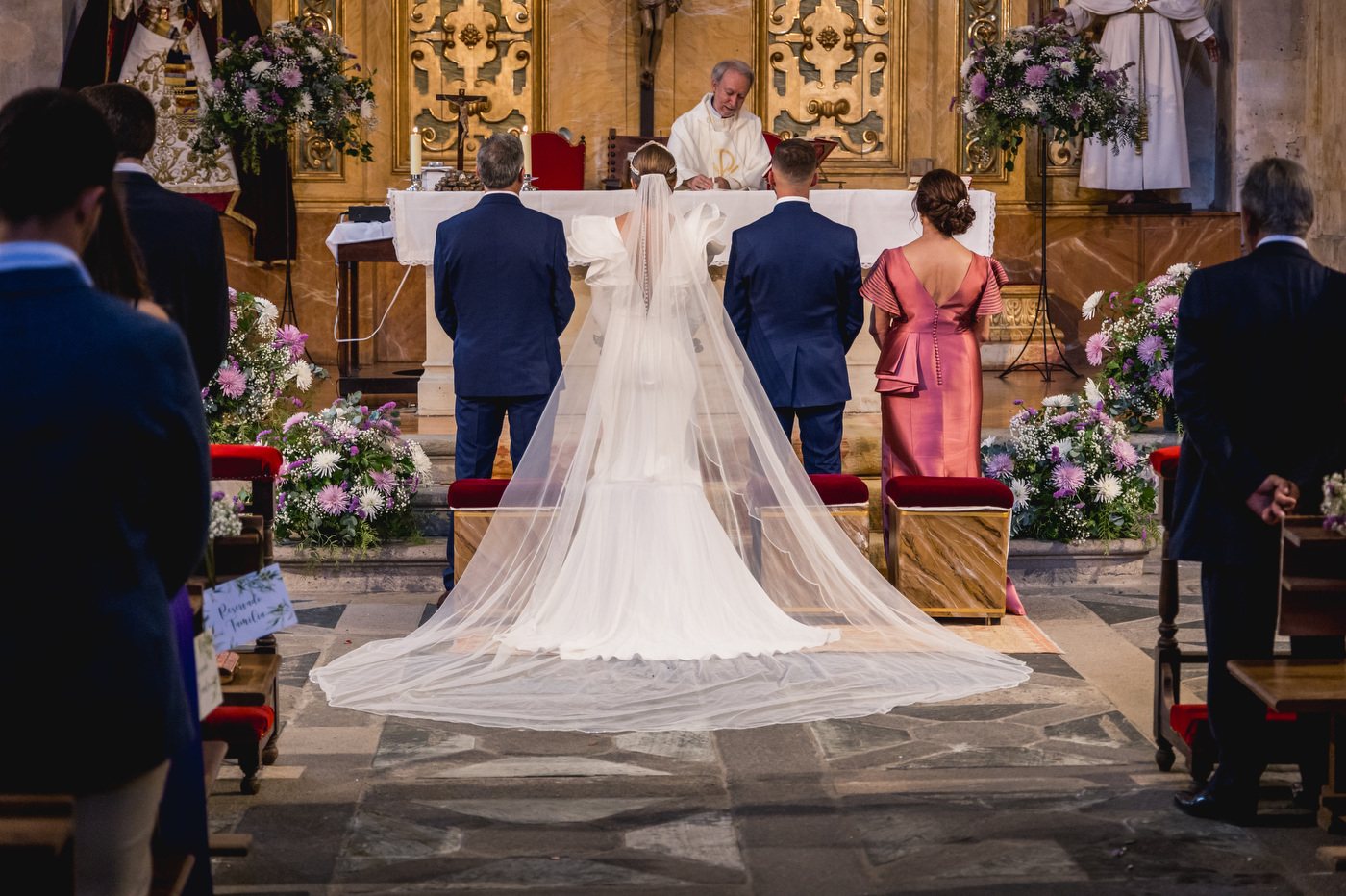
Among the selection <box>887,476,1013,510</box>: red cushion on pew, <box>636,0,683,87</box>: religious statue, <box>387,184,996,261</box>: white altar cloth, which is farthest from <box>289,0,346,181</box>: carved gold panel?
<box>887,476,1013,510</box>: red cushion on pew

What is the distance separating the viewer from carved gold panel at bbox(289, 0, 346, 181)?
11.1 metres

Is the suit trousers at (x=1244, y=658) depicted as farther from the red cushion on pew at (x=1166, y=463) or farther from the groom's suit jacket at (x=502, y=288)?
the groom's suit jacket at (x=502, y=288)

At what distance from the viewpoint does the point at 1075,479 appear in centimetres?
698

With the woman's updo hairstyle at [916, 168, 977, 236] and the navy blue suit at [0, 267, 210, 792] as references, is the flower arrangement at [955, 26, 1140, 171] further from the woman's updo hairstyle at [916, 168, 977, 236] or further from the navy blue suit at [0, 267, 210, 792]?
the navy blue suit at [0, 267, 210, 792]

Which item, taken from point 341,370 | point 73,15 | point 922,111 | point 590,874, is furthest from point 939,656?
point 73,15

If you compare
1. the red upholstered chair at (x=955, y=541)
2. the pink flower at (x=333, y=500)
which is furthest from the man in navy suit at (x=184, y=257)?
the red upholstered chair at (x=955, y=541)

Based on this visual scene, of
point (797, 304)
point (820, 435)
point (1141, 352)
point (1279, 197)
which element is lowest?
point (820, 435)

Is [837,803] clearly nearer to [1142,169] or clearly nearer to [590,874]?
[590,874]

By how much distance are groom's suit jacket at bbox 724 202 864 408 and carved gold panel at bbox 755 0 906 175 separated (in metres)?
5.24

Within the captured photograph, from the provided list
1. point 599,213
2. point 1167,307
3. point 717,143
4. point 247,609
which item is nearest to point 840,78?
point 717,143

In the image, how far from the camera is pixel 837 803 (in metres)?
4.09

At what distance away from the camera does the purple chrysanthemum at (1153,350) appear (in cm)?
755

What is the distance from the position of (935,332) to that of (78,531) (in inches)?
191

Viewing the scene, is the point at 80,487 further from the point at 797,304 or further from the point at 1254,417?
the point at 797,304
